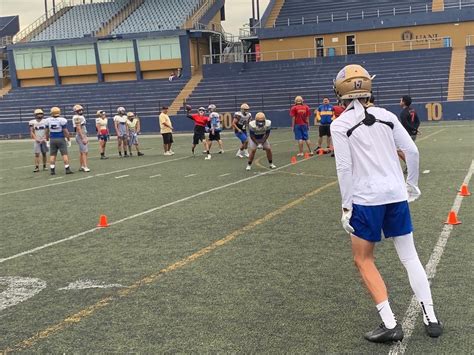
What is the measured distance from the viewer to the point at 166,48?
4784 cm

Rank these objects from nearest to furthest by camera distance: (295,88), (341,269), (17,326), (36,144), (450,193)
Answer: (17,326), (341,269), (450,193), (36,144), (295,88)

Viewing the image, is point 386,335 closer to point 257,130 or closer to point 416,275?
point 416,275

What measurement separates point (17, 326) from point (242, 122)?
14165 mm

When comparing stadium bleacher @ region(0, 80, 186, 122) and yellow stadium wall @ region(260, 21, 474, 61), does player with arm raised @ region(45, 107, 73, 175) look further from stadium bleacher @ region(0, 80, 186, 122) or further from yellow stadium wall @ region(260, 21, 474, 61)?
yellow stadium wall @ region(260, 21, 474, 61)

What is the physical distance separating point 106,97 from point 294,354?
42.4m

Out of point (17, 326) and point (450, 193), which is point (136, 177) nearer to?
point (450, 193)

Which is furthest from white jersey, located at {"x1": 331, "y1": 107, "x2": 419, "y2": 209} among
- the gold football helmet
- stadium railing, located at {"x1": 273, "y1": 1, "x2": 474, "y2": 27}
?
stadium railing, located at {"x1": 273, "y1": 1, "x2": 474, "y2": 27}

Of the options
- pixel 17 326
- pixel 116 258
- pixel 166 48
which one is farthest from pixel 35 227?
pixel 166 48

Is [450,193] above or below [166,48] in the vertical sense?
below

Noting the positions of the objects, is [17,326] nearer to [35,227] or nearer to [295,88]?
[35,227]

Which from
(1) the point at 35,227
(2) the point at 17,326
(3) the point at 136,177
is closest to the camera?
(2) the point at 17,326

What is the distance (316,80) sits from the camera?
132 feet

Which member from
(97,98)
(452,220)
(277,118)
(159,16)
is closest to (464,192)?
(452,220)

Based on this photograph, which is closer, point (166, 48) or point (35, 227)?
point (35, 227)
